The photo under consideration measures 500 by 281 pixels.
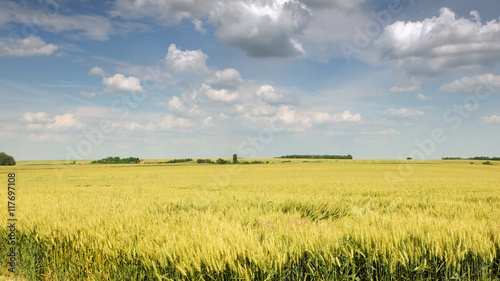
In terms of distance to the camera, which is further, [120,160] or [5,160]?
[120,160]

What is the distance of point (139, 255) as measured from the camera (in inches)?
152

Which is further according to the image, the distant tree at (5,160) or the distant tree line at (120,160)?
the distant tree line at (120,160)

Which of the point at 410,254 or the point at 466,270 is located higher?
the point at 410,254

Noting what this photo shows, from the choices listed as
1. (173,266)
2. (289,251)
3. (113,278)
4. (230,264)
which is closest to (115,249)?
(113,278)

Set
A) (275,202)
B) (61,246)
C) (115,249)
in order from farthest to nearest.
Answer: (275,202)
(61,246)
(115,249)

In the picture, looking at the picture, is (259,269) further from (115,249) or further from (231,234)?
(115,249)

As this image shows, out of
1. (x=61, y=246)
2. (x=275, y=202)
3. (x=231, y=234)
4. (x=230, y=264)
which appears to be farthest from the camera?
(x=275, y=202)

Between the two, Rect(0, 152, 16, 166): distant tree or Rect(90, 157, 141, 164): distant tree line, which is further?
Rect(90, 157, 141, 164): distant tree line

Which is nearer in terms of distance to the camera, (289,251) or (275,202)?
(289,251)

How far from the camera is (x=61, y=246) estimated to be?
5.17 m

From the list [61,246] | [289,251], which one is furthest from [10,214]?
[289,251]

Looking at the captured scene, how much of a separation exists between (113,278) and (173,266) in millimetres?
1461

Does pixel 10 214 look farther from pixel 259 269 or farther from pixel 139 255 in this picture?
pixel 259 269

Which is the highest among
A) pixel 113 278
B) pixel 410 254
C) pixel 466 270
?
pixel 410 254
